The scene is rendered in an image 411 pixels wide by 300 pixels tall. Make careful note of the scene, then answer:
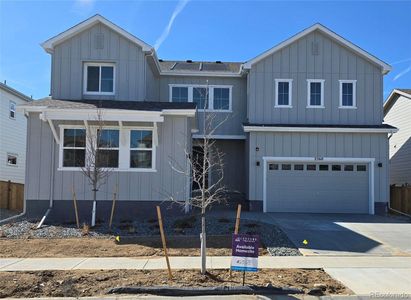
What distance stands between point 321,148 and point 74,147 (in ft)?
35.0

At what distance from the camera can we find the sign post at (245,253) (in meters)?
7.83

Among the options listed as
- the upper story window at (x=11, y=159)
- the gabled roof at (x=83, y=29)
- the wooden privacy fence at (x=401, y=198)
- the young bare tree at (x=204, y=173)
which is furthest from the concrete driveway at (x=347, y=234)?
the upper story window at (x=11, y=159)

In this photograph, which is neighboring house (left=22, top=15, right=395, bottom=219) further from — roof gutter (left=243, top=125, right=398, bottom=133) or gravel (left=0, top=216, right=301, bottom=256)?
gravel (left=0, top=216, right=301, bottom=256)

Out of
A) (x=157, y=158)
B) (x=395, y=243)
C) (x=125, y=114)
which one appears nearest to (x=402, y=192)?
(x=395, y=243)

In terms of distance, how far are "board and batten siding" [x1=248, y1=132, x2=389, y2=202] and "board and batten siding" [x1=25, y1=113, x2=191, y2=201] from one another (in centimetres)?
471

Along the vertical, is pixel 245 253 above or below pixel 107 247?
above

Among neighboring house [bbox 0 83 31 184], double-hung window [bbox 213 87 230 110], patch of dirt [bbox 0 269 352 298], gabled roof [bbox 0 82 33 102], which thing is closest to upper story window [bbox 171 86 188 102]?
double-hung window [bbox 213 87 230 110]

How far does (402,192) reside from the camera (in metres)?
22.0

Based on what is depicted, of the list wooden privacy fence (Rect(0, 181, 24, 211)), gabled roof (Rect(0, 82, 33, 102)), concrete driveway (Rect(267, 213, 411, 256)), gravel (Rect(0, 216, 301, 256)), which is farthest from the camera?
gabled roof (Rect(0, 82, 33, 102))

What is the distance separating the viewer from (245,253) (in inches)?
311

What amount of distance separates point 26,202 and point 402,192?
55.8 feet

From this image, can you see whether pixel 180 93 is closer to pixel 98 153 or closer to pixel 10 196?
pixel 98 153

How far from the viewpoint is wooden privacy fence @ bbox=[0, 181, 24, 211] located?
72.3 ft

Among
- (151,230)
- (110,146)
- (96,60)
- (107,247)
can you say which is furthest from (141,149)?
(107,247)
